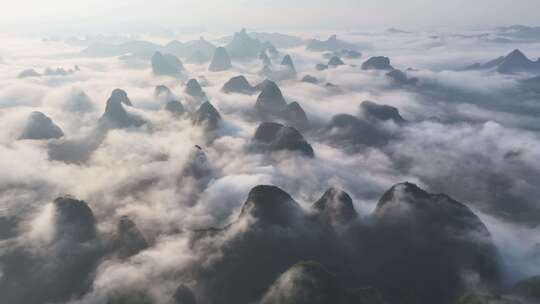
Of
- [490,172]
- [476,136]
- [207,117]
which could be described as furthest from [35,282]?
[476,136]

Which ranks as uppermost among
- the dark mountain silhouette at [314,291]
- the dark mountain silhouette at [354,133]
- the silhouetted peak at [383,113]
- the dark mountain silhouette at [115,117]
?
the dark mountain silhouette at [314,291]

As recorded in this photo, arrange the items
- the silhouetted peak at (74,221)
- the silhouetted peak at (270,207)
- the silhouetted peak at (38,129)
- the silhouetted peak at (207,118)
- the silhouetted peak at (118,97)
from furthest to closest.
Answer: the silhouetted peak at (118,97)
the silhouetted peak at (207,118)
the silhouetted peak at (38,129)
the silhouetted peak at (74,221)
the silhouetted peak at (270,207)

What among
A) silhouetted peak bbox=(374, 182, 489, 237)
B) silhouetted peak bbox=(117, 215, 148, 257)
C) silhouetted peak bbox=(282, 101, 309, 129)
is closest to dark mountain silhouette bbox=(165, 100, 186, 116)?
silhouetted peak bbox=(282, 101, 309, 129)

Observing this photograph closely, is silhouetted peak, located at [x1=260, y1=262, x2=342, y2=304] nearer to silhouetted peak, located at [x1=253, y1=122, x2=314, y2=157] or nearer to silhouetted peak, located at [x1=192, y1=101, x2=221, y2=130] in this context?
silhouetted peak, located at [x1=253, y1=122, x2=314, y2=157]

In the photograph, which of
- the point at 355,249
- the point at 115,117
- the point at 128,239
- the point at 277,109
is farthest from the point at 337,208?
the point at 115,117

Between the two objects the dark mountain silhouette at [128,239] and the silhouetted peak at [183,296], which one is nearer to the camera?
the silhouetted peak at [183,296]

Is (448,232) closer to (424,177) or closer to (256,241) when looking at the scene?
(256,241)

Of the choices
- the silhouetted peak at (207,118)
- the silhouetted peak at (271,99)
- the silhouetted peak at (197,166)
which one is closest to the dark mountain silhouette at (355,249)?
the silhouetted peak at (197,166)

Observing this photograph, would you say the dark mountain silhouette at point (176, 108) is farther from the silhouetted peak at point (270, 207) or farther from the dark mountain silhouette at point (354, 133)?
the silhouetted peak at point (270, 207)
